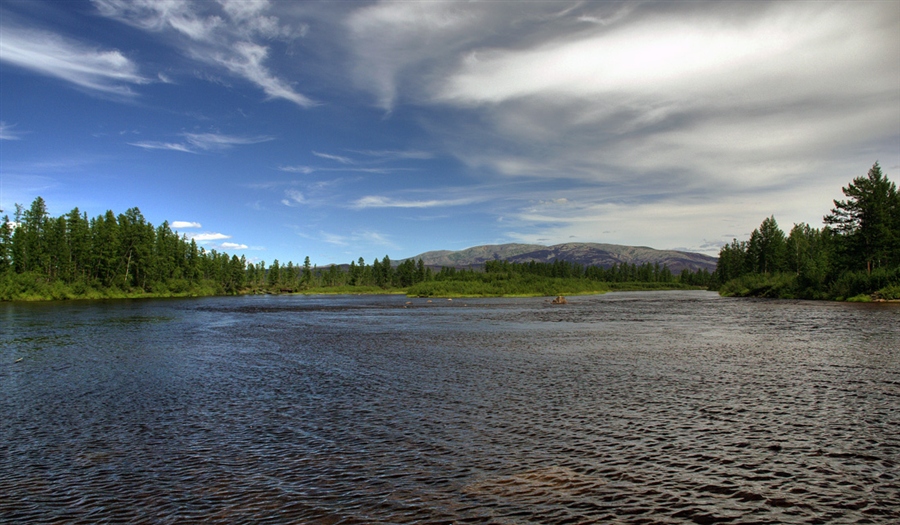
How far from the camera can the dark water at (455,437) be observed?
432 inches

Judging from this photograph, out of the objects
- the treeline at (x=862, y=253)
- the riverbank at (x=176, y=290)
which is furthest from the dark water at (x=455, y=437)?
the riverbank at (x=176, y=290)

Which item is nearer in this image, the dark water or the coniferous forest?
the dark water

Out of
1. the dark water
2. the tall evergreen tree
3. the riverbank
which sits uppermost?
the tall evergreen tree

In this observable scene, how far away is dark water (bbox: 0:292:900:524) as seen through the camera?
10969 mm

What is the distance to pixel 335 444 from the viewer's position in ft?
50.5

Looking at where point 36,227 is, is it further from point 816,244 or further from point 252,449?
point 816,244

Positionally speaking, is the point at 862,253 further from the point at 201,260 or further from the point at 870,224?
the point at 201,260

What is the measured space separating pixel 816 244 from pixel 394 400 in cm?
18846

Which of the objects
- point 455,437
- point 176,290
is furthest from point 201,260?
point 455,437

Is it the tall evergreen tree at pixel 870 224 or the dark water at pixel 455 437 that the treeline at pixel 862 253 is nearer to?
the tall evergreen tree at pixel 870 224

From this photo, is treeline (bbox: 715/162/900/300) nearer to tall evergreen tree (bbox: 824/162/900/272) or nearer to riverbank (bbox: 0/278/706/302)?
tall evergreen tree (bbox: 824/162/900/272)

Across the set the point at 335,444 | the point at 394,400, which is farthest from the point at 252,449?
the point at 394,400

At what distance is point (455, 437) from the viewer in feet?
52.4

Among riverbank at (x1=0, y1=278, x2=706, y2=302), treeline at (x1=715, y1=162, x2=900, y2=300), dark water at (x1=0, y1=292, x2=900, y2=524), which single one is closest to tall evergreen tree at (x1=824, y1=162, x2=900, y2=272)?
treeline at (x1=715, y1=162, x2=900, y2=300)
